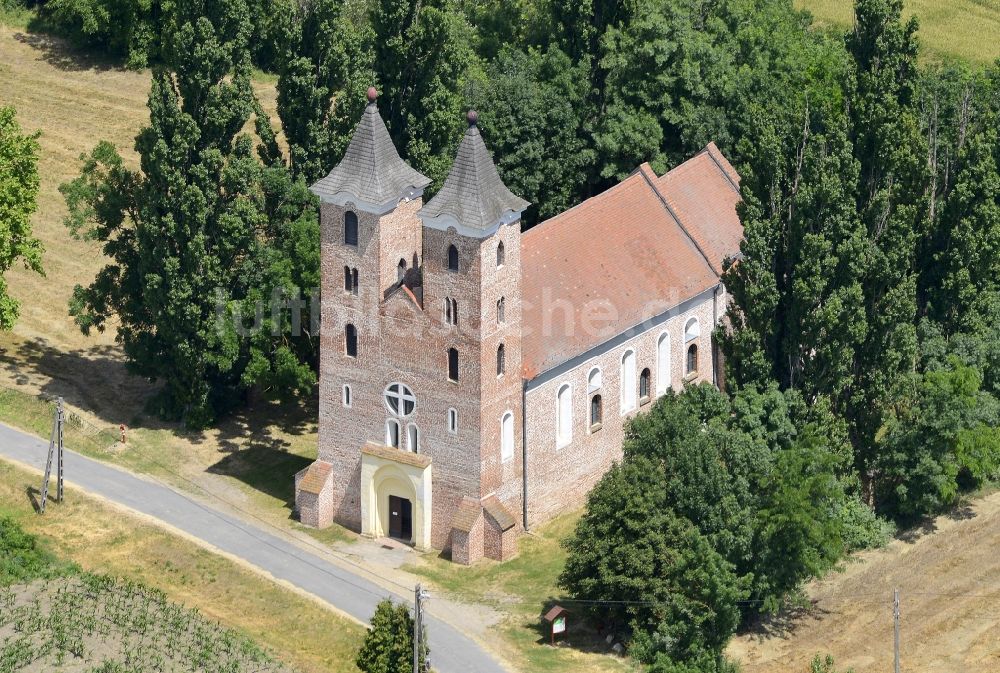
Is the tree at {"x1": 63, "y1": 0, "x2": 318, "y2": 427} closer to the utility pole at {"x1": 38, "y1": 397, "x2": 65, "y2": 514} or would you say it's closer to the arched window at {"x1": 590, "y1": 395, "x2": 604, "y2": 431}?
the utility pole at {"x1": 38, "y1": 397, "x2": 65, "y2": 514}

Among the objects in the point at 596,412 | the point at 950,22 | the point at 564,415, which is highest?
the point at 950,22

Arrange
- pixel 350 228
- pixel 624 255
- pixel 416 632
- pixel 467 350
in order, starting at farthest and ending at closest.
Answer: pixel 624 255 < pixel 350 228 < pixel 467 350 < pixel 416 632

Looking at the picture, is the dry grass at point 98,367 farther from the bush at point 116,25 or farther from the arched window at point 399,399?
the arched window at point 399,399

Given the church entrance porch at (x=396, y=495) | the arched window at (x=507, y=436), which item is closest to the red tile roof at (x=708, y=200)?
the arched window at (x=507, y=436)

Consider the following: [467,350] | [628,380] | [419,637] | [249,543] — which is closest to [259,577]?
[249,543]

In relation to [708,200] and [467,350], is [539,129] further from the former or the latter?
[467,350]

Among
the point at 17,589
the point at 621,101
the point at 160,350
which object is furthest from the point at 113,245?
the point at 621,101

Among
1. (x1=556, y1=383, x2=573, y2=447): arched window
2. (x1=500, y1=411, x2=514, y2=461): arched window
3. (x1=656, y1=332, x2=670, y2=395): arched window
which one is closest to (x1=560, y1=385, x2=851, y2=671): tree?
(x1=500, y1=411, x2=514, y2=461): arched window
